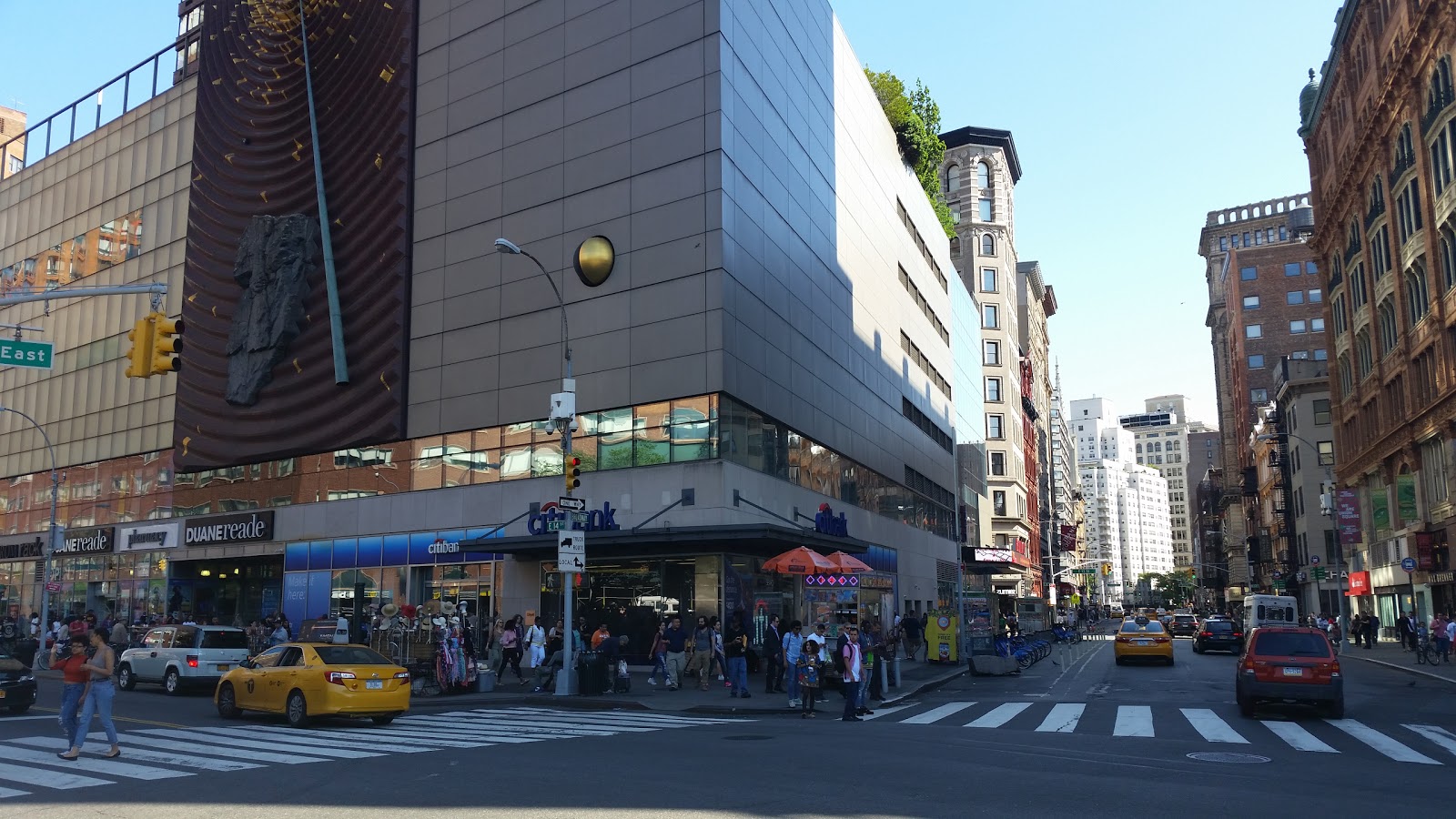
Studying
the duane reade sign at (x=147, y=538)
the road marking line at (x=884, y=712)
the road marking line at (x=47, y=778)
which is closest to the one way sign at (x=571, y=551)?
the road marking line at (x=884, y=712)

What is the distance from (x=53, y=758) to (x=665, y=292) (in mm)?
21213

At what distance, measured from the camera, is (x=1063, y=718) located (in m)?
19.7

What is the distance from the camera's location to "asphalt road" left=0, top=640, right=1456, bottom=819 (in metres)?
10.5

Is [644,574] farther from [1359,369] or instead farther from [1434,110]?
[1359,369]

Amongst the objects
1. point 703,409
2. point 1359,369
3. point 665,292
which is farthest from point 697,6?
point 1359,369

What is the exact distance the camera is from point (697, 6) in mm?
33594

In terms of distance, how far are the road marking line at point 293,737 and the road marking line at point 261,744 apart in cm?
22

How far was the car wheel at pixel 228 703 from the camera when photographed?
20203 mm

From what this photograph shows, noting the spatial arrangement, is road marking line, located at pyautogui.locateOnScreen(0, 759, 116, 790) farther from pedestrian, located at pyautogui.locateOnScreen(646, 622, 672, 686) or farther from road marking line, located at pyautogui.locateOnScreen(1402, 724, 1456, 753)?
road marking line, located at pyautogui.locateOnScreen(1402, 724, 1456, 753)

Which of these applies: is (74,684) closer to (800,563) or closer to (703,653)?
(703,653)

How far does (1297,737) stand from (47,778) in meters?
16.9

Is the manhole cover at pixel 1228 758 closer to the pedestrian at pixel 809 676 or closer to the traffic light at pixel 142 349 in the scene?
the pedestrian at pixel 809 676

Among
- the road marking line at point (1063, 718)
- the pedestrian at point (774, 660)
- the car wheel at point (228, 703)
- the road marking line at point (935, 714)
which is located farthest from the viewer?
the pedestrian at point (774, 660)

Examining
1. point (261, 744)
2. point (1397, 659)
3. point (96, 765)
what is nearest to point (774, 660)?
point (261, 744)
